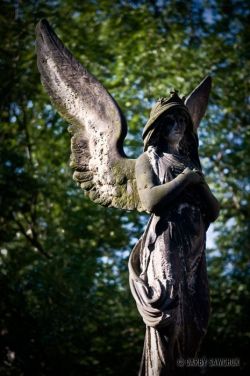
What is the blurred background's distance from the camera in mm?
10156

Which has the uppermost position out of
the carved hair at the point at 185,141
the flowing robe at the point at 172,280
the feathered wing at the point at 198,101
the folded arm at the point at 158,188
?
the feathered wing at the point at 198,101

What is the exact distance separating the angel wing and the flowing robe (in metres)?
0.37

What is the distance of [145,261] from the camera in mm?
4809

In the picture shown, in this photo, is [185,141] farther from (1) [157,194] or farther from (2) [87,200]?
(2) [87,200]

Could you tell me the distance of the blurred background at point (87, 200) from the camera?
Result: 1016 centimetres

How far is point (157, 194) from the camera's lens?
4734 mm

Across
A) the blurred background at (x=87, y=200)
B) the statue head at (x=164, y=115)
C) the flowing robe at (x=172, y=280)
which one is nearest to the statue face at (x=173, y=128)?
the statue head at (x=164, y=115)

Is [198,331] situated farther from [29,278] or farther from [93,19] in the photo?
[93,19]

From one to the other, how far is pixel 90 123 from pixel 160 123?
0.88 m

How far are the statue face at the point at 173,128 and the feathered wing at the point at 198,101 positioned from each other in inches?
42.8

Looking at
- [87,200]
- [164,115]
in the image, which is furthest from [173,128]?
[87,200]

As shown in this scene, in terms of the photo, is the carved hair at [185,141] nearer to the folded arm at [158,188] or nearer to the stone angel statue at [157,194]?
the stone angel statue at [157,194]

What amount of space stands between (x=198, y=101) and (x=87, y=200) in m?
5.36

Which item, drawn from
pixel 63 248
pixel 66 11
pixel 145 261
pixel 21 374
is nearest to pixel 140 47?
pixel 66 11
